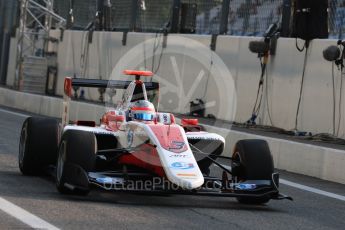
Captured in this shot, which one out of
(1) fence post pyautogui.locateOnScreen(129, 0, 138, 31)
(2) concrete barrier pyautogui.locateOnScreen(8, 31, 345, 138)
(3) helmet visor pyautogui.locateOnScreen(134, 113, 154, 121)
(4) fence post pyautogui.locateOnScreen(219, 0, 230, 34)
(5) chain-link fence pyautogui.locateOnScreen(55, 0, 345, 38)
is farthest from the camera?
(1) fence post pyautogui.locateOnScreen(129, 0, 138, 31)

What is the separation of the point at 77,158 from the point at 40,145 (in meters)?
1.80

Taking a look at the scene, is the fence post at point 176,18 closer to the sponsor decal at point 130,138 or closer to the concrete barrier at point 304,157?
the concrete barrier at point 304,157

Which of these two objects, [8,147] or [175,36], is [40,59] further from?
[8,147]

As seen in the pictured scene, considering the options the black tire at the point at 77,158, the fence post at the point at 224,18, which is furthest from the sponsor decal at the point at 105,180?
the fence post at the point at 224,18

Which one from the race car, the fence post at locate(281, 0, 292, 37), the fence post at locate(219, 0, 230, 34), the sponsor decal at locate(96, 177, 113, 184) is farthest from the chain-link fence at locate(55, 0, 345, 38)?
the sponsor decal at locate(96, 177, 113, 184)

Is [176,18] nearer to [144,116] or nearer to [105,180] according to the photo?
[144,116]

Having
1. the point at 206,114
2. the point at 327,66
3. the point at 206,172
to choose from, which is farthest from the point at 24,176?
the point at 206,114

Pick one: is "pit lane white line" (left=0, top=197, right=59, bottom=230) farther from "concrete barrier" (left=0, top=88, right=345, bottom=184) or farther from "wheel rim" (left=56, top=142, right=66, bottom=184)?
"concrete barrier" (left=0, top=88, right=345, bottom=184)

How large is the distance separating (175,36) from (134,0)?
399cm

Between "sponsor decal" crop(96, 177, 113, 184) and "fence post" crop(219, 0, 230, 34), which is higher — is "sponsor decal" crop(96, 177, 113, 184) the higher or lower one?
the lower one

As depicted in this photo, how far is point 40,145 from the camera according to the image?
1185 cm

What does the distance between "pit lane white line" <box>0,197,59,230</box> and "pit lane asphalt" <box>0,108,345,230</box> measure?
2.9 inches

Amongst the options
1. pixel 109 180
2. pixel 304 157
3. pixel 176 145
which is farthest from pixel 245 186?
pixel 304 157

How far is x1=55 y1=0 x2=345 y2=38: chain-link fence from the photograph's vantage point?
21967 mm
